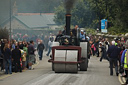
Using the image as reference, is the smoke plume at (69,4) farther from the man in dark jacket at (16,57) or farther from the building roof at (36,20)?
the building roof at (36,20)

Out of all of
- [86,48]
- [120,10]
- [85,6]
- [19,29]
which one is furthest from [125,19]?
[19,29]

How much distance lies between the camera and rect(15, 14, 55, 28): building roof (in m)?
99.4

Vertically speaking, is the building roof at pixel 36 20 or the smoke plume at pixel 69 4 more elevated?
the building roof at pixel 36 20

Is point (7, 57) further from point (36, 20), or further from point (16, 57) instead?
point (36, 20)

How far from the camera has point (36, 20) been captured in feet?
343

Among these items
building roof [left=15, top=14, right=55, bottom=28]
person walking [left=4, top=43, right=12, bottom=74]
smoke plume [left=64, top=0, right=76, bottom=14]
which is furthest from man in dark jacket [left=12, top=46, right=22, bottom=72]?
building roof [left=15, top=14, right=55, bottom=28]

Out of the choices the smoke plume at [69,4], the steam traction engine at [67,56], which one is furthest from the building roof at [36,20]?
the steam traction engine at [67,56]

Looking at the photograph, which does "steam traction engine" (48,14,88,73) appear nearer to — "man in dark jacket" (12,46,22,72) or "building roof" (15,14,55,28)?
"man in dark jacket" (12,46,22,72)

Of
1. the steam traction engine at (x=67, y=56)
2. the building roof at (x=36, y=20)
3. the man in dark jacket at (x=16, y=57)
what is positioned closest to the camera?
the steam traction engine at (x=67, y=56)

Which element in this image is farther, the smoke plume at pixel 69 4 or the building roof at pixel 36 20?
the building roof at pixel 36 20

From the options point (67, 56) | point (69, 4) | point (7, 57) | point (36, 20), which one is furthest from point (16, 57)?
point (36, 20)

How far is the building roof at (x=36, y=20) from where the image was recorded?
99375 mm

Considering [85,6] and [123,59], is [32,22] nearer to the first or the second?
[85,6]

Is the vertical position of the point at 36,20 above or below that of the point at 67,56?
above
